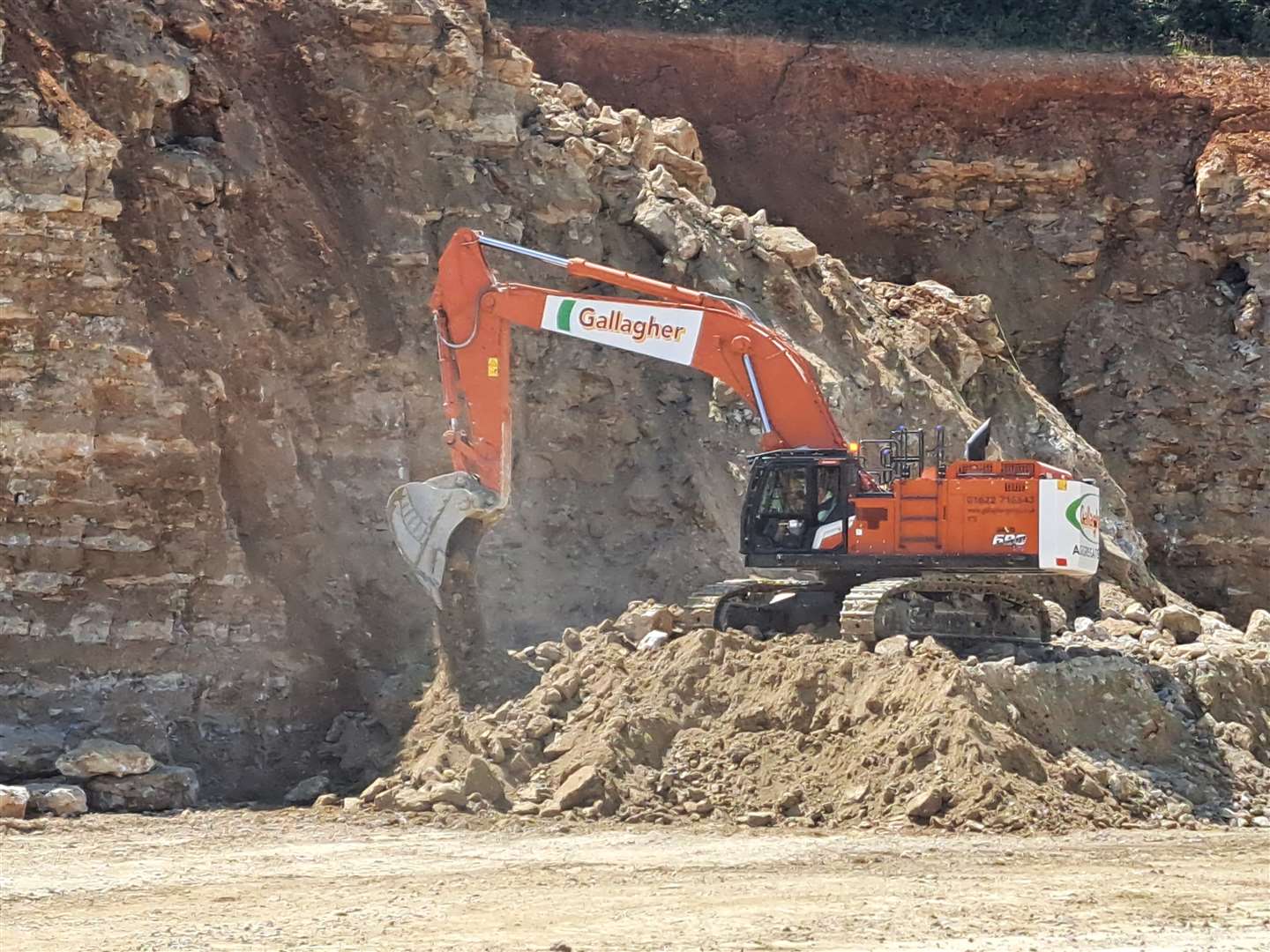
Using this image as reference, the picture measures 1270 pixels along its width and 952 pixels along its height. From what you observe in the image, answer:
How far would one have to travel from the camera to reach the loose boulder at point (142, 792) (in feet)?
50.1

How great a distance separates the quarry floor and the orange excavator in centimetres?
346

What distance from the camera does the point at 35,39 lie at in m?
19.1

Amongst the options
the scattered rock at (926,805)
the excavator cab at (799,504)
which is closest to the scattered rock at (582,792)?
the scattered rock at (926,805)

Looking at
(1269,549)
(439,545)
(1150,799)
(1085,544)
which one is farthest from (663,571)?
(1269,549)

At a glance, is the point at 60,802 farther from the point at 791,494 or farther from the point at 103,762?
the point at 791,494

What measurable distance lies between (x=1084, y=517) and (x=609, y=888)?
7230 mm

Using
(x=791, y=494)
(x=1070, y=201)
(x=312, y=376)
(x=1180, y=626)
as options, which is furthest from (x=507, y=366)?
(x=1070, y=201)

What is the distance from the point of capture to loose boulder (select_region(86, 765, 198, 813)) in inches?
601

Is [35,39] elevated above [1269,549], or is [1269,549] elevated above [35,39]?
[35,39]

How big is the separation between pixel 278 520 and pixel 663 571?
162 inches

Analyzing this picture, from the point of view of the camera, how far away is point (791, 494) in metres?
17.3

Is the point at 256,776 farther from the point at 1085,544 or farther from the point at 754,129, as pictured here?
the point at 754,129

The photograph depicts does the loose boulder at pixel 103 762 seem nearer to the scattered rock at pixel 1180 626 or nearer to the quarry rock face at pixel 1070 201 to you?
the scattered rock at pixel 1180 626

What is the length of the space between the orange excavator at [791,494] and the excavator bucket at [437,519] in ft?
0.04
